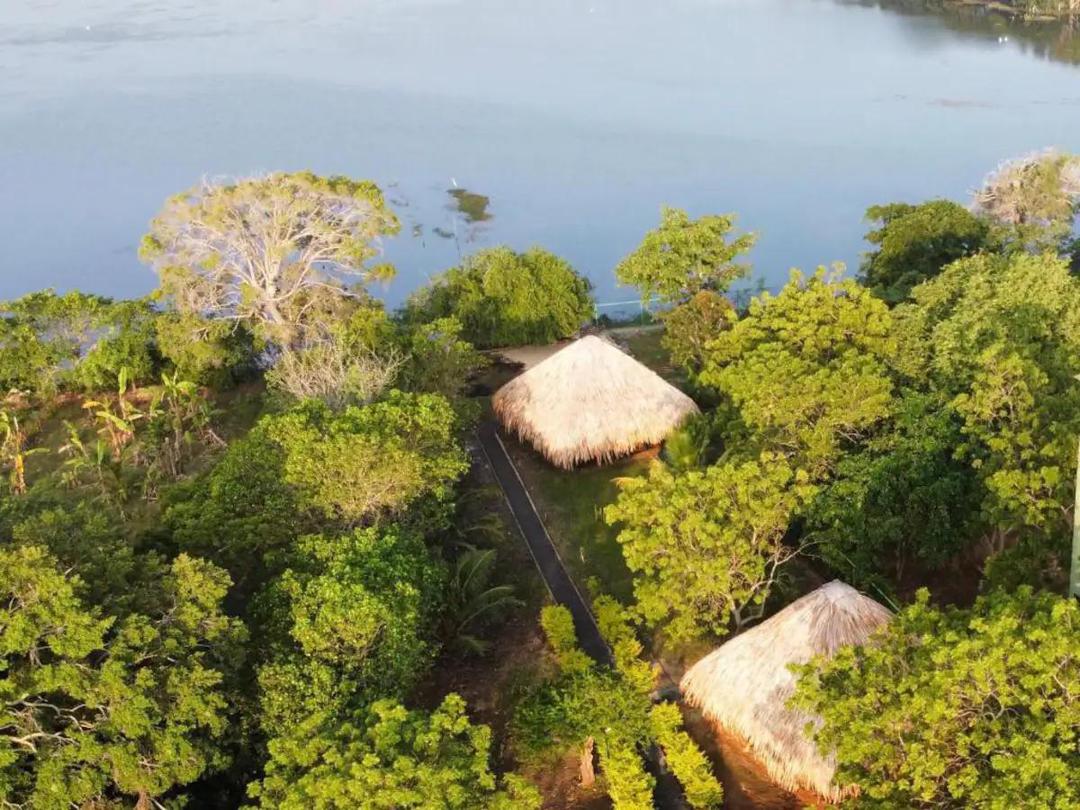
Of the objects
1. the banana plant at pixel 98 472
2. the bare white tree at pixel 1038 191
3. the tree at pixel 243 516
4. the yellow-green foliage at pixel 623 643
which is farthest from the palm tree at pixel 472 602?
the bare white tree at pixel 1038 191

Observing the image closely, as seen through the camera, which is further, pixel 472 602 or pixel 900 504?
pixel 472 602

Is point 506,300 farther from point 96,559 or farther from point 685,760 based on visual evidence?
point 685,760

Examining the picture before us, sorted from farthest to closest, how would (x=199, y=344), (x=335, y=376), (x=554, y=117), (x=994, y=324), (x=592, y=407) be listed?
(x=554, y=117) → (x=199, y=344) → (x=592, y=407) → (x=335, y=376) → (x=994, y=324)

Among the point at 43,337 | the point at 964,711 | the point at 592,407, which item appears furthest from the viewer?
the point at 43,337

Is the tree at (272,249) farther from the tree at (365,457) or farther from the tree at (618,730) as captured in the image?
the tree at (618,730)

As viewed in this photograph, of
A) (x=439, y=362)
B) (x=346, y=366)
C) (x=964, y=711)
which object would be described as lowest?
(x=439, y=362)

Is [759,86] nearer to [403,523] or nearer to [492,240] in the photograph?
[492,240]

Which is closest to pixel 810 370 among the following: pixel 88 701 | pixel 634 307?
pixel 88 701

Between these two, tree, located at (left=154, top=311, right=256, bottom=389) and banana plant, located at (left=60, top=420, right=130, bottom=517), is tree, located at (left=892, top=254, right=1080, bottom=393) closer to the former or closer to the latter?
banana plant, located at (left=60, top=420, right=130, bottom=517)
